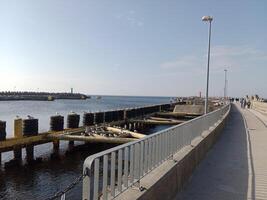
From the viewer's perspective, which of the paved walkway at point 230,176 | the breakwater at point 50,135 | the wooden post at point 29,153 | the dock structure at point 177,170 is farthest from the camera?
the wooden post at point 29,153

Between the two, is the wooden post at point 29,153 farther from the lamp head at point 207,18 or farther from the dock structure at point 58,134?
the lamp head at point 207,18

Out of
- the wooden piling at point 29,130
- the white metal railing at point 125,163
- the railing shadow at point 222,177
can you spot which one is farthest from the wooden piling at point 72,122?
the white metal railing at point 125,163

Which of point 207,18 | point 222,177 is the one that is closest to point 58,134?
point 207,18

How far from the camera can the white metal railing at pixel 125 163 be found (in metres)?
4.25

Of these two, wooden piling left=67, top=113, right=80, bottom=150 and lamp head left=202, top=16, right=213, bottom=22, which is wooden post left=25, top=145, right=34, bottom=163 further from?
lamp head left=202, top=16, right=213, bottom=22

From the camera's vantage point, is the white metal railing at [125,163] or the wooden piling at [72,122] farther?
the wooden piling at [72,122]

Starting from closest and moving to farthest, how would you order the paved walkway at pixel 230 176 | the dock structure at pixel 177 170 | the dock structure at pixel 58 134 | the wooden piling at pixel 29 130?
the dock structure at pixel 177 170, the paved walkway at pixel 230 176, the dock structure at pixel 58 134, the wooden piling at pixel 29 130

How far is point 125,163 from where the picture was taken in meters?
5.31

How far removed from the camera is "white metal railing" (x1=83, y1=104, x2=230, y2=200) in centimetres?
425

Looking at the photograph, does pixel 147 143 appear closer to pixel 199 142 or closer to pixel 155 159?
pixel 155 159

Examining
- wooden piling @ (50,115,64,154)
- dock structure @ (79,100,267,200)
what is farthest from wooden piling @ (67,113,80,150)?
dock structure @ (79,100,267,200)

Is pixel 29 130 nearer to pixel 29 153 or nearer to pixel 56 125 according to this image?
pixel 29 153

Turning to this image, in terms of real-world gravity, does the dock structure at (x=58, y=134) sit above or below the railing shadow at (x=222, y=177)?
below

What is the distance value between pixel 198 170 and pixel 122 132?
11.8 metres
